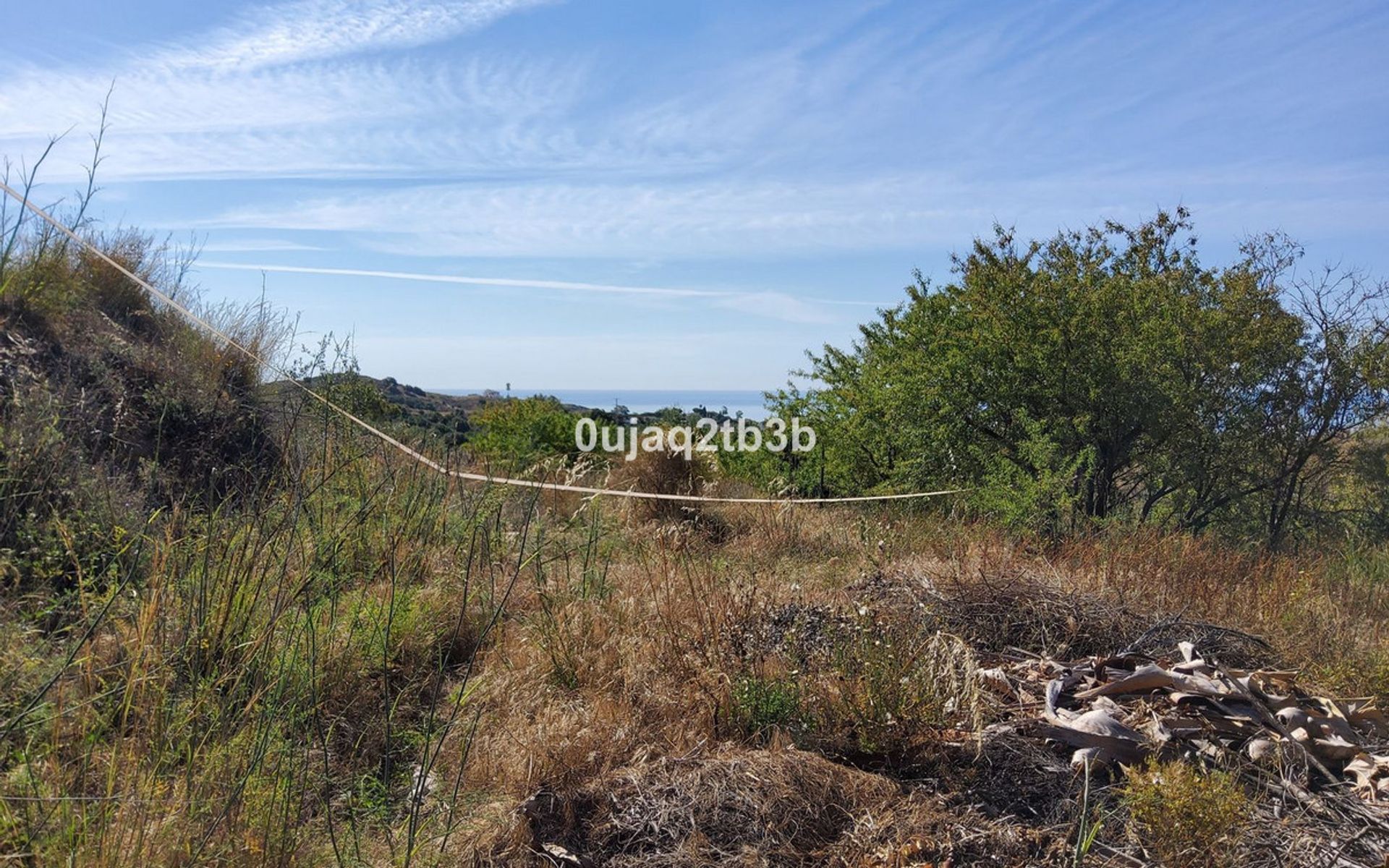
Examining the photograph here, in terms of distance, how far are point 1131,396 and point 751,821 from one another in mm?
6362

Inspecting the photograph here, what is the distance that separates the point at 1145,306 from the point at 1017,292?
3.64ft

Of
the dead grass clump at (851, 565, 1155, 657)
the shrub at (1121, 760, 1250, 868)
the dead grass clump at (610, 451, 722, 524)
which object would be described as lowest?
the shrub at (1121, 760, 1250, 868)

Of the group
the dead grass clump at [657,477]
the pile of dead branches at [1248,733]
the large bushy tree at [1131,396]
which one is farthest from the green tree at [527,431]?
the pile of dead branches at [1248,733]

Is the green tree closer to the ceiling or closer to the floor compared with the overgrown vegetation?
closer to the ceiling

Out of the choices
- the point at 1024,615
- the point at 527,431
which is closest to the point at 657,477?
the point at 527,431

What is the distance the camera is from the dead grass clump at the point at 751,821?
2949 millimetres

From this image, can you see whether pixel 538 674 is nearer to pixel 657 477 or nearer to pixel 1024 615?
pixel 1024 615

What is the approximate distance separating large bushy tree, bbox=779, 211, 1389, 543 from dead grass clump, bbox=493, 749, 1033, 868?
473 cm

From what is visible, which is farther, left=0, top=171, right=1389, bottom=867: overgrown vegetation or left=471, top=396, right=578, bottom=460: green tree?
left=471, top=396, right=578, bottom=460: green tree

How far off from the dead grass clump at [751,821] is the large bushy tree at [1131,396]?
473cm

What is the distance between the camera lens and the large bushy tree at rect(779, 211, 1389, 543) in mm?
8188

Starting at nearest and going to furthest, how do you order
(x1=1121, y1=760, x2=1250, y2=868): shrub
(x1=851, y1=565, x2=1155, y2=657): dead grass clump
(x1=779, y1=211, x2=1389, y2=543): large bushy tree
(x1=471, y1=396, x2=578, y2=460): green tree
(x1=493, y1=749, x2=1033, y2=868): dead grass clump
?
(x1=1121, y1=760, x2=1250, y2=868): shrub
(x1=493, y1=749, x2=1033, y2=868): dead grass clump
(x1=851, y1=565, x2=1155, y2=657): dead grass clump
(x1=779, y1=211, x2=1389, y2=543): large bushy tree
(x1=471, y1=396, x2=578, y2=460): green tree

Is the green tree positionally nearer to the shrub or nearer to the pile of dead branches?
the pile of dead branches

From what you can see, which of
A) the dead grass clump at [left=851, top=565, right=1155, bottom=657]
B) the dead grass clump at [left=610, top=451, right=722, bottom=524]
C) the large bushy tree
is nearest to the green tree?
the dead grass clump at [left=610, top=451, right=722, bottom=524]
